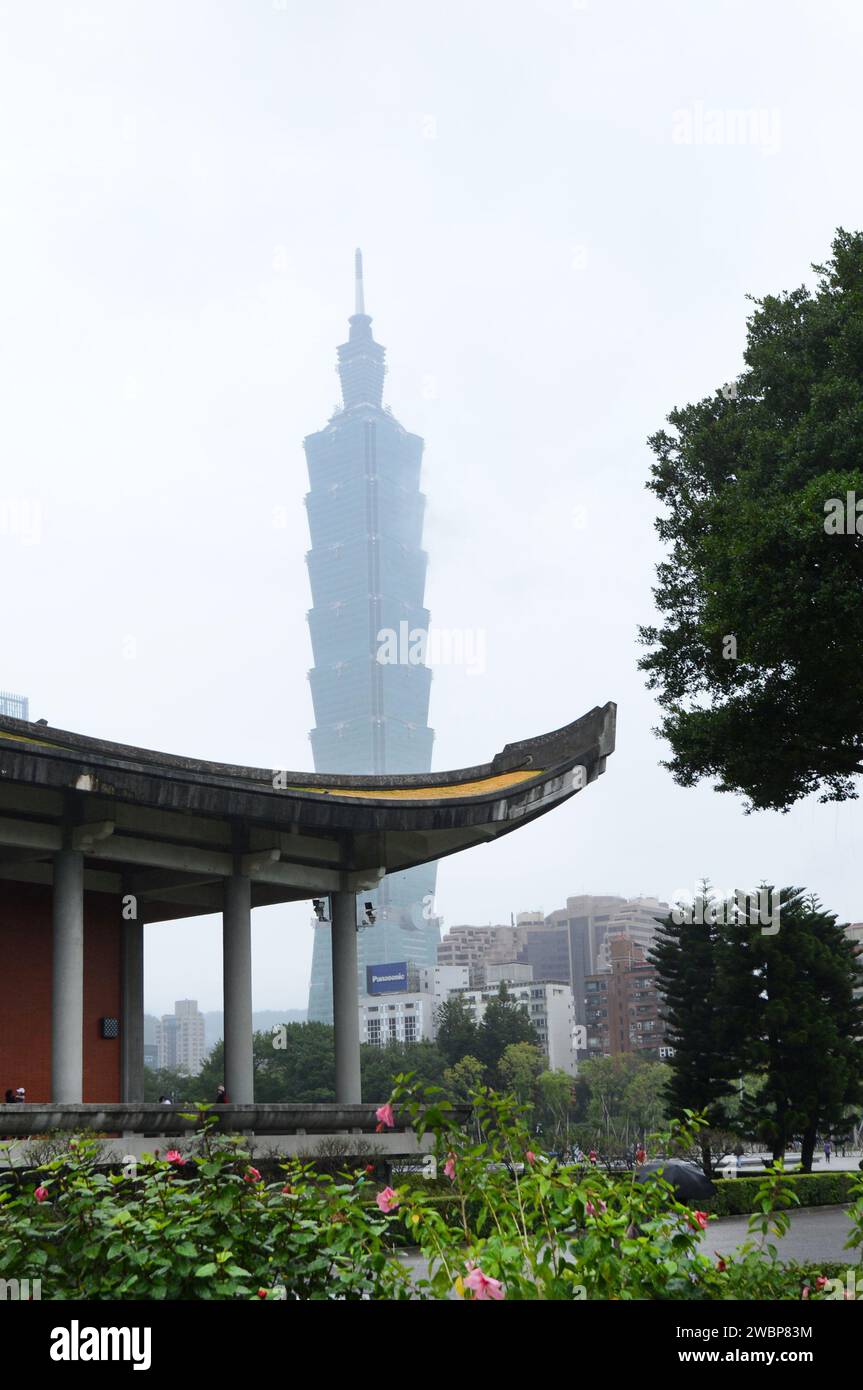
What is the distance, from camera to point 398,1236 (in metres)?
6.28

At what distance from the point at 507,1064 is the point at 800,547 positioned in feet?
268

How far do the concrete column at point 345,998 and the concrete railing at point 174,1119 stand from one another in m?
3.24

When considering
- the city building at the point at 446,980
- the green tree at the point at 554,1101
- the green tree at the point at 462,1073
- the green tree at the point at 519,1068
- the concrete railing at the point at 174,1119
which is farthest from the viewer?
the city building at the point at 446,980

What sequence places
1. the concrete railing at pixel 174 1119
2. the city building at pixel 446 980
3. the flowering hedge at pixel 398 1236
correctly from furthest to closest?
the city building at pixel 446 980
the concrete railing at pixel 174 1119
the flowering hedge at pixel 398 1236

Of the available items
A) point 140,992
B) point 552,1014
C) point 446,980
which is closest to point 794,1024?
point 140,992

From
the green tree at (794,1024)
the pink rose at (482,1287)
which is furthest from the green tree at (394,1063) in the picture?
the pink rose at (482,1287)

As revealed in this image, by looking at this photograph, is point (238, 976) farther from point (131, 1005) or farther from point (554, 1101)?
point (554, 1101)

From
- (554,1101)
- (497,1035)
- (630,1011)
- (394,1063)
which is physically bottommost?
(554,1101)

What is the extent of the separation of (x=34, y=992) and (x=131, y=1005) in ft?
7.33

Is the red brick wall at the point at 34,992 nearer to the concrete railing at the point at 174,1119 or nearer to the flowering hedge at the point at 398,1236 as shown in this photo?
the concrete railing at the point at 174,1119

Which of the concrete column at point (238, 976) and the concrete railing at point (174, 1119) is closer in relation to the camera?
the concrete railing at point (174, 1119)

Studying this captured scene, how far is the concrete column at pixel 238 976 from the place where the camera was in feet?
68.0

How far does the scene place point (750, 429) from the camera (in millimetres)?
20047

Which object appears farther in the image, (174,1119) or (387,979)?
(387,979)
